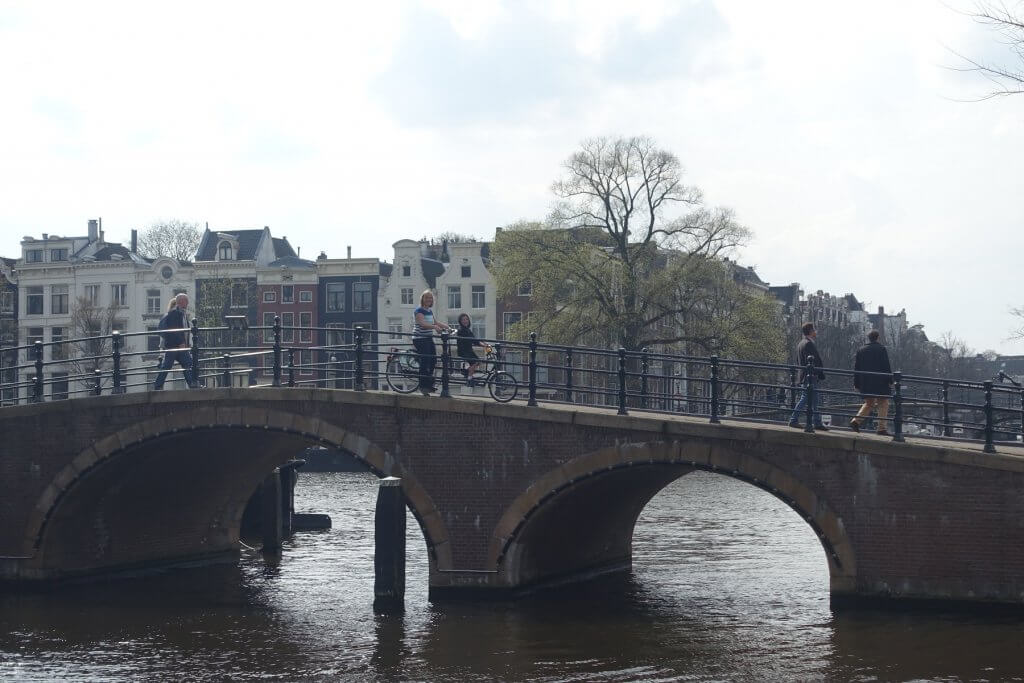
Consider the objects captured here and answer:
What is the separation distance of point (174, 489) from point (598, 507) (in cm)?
756

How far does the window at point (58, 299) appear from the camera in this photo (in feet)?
259

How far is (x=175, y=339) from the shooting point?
22.3m

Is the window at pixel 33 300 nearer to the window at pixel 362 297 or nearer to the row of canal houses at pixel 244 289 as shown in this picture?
the row of canal houses at pixel 244 289

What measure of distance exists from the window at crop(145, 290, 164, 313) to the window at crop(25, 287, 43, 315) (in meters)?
6.30

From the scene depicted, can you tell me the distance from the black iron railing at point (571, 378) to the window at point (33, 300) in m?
2.80

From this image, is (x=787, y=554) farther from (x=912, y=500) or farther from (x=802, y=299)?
(x=802, y=299)

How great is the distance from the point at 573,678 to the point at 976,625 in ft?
16.2

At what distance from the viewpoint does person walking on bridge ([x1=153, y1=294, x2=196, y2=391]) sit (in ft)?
71.5

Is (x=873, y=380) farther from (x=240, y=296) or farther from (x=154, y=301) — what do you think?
(x=154, y=301)

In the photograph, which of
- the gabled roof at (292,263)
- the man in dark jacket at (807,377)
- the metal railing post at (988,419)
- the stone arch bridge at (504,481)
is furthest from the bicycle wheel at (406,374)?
the gabled roof at (292,263)

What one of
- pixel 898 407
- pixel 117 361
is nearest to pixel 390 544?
pixel 117 361

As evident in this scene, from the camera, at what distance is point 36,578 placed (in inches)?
860

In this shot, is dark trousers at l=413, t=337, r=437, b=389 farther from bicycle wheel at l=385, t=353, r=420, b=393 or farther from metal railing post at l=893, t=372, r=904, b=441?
metal railing post at l=893, t=372, r=904, b=441

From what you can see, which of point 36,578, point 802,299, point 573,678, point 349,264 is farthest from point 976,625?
point 802,299
